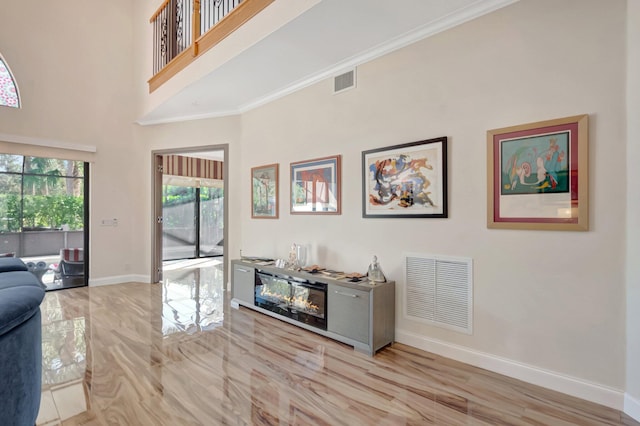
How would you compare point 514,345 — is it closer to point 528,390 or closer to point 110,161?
point 528,390

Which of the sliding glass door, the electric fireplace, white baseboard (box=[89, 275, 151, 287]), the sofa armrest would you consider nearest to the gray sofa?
the sofa armrest

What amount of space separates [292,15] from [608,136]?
8.12ft

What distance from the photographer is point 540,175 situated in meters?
2.27

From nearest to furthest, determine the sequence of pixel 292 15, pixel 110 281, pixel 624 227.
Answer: pixel 624 227, pixel 292 15, pixel 110 281

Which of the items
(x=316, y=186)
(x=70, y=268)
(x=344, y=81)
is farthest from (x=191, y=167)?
(x=344, y=81)

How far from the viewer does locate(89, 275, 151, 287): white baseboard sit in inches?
212

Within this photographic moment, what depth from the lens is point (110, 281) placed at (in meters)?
5.54

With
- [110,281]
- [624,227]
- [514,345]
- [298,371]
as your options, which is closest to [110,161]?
[110,281]

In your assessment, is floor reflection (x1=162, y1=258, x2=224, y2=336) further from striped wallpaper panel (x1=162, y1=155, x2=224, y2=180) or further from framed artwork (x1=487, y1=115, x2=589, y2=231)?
framed artwork (x1=487, y1=115, x2=589, y2=231)

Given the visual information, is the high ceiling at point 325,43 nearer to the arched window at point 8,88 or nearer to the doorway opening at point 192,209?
the arched window at point 8,88

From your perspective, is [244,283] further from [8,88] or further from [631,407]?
[8,88]

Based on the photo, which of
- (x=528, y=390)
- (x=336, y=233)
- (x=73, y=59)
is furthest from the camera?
(x=73, y=59)

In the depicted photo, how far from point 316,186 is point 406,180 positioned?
1.19 m

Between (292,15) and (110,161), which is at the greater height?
(292,15)
